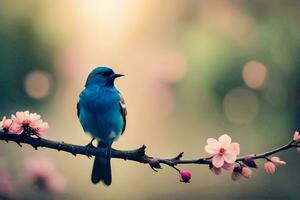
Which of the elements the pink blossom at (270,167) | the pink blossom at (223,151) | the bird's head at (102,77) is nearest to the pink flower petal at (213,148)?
the pink blossom at (223,151)

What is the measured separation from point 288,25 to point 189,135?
1.28 meters

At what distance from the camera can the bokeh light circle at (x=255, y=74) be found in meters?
4.27

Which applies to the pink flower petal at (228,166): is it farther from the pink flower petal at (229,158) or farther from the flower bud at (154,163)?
the flower bud at (154,163)

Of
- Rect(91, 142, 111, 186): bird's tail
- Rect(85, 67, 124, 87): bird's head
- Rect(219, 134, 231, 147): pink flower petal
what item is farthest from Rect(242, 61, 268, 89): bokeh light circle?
Rect(219, 134, 231, 147): pink flower petal

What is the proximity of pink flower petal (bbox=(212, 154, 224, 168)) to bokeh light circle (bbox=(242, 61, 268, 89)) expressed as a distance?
9.64 feet

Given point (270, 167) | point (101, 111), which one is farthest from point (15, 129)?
point (101, 111)

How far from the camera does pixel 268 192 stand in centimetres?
535

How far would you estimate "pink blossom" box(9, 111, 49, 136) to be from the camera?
1393 millimetres

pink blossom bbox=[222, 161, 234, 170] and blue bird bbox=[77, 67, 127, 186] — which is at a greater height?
blue bird bbox=[77, 67, 127, 186]

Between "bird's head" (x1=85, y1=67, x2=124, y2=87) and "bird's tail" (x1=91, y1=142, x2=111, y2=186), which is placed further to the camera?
"bird's head" (x1=85, y1=67, x2=124, y2=87)

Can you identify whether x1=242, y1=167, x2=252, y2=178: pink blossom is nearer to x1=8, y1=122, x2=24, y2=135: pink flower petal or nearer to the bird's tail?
x1=8, y1=122, x2=24, y2=135: pink flower petal

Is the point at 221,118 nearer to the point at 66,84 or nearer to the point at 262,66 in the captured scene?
the point at 262,66

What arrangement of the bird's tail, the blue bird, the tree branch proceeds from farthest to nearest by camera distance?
1. the blue bird
2. the bird's tail
3. the tree branch

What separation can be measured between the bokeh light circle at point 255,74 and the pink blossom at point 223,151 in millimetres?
2914
